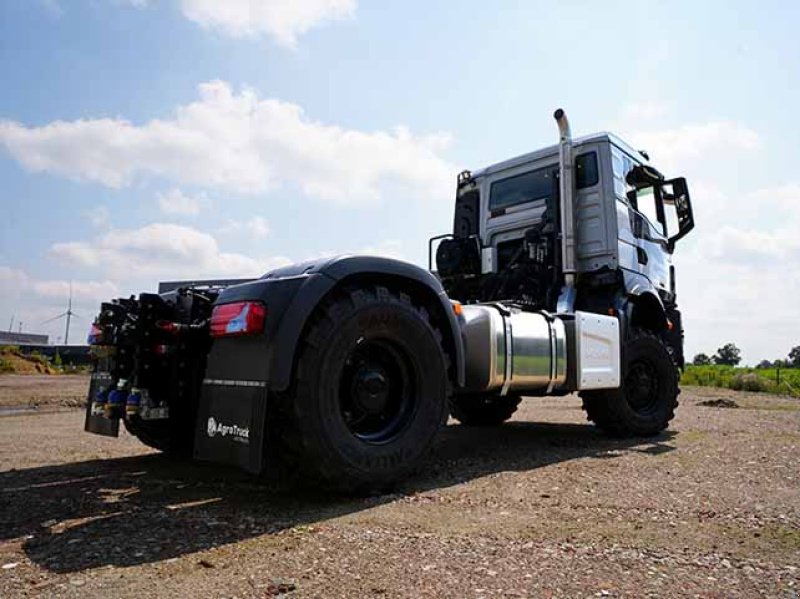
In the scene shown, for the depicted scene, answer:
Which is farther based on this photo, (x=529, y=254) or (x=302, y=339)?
(x=529, y=254)

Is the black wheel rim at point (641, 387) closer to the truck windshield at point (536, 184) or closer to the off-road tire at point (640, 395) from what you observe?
the off-road tire at point (640, 395)

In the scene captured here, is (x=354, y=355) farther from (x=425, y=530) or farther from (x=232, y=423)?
(x=425, y=530)

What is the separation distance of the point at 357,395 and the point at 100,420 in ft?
6.16

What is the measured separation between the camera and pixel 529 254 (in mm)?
7352

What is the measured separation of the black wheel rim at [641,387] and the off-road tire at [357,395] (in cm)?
375

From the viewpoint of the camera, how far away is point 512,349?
5.38 m

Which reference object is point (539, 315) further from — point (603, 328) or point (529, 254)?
point (529, 254)

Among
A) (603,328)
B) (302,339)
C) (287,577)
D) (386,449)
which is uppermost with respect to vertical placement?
(603,328)

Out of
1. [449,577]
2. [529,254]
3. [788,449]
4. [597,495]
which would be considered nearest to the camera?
[449,577]

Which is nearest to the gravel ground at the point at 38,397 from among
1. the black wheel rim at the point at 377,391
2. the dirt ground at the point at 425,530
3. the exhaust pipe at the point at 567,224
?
the dirt ground at the point at 425,530

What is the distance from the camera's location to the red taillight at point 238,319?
3.59 m

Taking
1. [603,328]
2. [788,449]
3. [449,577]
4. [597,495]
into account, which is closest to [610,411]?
[603,328]

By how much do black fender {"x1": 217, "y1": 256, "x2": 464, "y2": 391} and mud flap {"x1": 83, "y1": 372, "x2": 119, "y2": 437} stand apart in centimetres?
118

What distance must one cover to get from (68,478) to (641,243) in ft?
21.2
